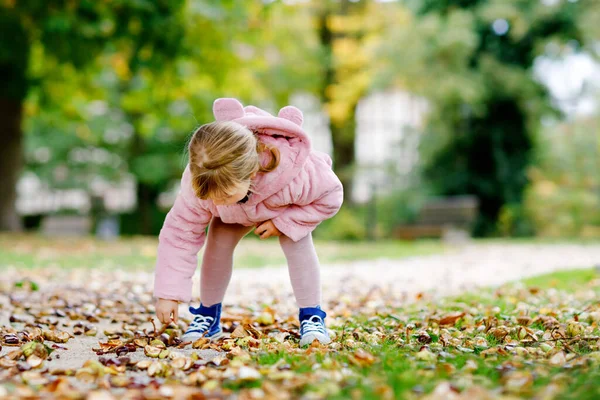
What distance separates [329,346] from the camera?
9.30ft

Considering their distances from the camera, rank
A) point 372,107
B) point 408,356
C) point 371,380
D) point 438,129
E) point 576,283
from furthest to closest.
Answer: point 372,107, point 438,129, point 576,283, point 408,356, point 371,380

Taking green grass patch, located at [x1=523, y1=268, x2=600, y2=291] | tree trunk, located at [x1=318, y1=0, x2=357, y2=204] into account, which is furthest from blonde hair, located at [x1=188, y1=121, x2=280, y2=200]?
tree trunk, located at [x1=318, y1=0, x2=357, y2=204]

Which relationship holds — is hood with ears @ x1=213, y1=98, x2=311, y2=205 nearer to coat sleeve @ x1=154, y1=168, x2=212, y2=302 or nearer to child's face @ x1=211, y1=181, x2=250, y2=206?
child's face @ x1=211, y1=181, x2=250, y2=206

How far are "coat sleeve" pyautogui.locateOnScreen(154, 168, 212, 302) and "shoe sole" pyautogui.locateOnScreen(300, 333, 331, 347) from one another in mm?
570

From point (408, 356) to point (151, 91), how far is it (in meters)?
12.4

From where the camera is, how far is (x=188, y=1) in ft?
37.6

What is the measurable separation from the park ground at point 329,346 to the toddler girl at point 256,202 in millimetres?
267

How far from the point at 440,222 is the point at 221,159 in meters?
13.0

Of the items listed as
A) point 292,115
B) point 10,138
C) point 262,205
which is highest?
point 10,138

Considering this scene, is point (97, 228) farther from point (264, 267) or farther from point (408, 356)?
point (408, 356)

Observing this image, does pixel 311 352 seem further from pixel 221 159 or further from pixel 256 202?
pixel 221 159

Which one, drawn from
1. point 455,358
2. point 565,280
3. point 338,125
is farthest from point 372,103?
point 455,358

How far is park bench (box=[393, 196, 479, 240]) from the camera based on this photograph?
14977mm

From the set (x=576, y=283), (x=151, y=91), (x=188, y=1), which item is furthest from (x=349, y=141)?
(x=576, y=283)
